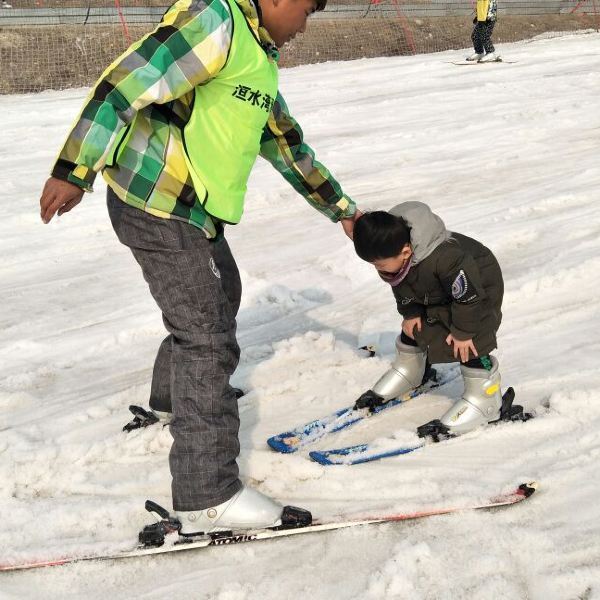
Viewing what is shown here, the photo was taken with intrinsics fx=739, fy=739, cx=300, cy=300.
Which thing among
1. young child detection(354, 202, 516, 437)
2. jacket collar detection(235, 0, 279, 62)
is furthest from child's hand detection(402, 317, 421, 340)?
jacket collar detection(235, 0, 279, 62)

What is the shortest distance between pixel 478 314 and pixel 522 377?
89 cm

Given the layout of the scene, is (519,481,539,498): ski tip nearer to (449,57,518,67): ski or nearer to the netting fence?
(449,57,518,67): ski

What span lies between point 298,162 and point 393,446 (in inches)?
51.4

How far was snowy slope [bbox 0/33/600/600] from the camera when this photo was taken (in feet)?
8.13

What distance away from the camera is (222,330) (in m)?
2.54

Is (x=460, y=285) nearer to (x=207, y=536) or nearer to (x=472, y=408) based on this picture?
(x=472, y=408)

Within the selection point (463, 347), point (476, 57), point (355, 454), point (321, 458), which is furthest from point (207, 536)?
point (476, 57)

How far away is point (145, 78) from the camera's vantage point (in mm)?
2189

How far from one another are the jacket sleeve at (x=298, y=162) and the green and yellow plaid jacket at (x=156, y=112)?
58 cm

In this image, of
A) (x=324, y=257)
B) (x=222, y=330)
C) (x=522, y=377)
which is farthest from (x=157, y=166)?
(x=324, y=257)

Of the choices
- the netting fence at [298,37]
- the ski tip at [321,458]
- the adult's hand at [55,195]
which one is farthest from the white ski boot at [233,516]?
the netting fence at [298,37]

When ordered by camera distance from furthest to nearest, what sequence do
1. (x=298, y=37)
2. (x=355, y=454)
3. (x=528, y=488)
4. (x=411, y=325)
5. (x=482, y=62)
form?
(x=298, y=37) < (x=482, y=62) < (x=411, y=325) < (x=355, y=454) < (x=528, y=488)

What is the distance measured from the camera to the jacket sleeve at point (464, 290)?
3082mm

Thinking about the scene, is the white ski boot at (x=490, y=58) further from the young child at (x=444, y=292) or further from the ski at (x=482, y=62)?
the young child at (x=444, y=292)
